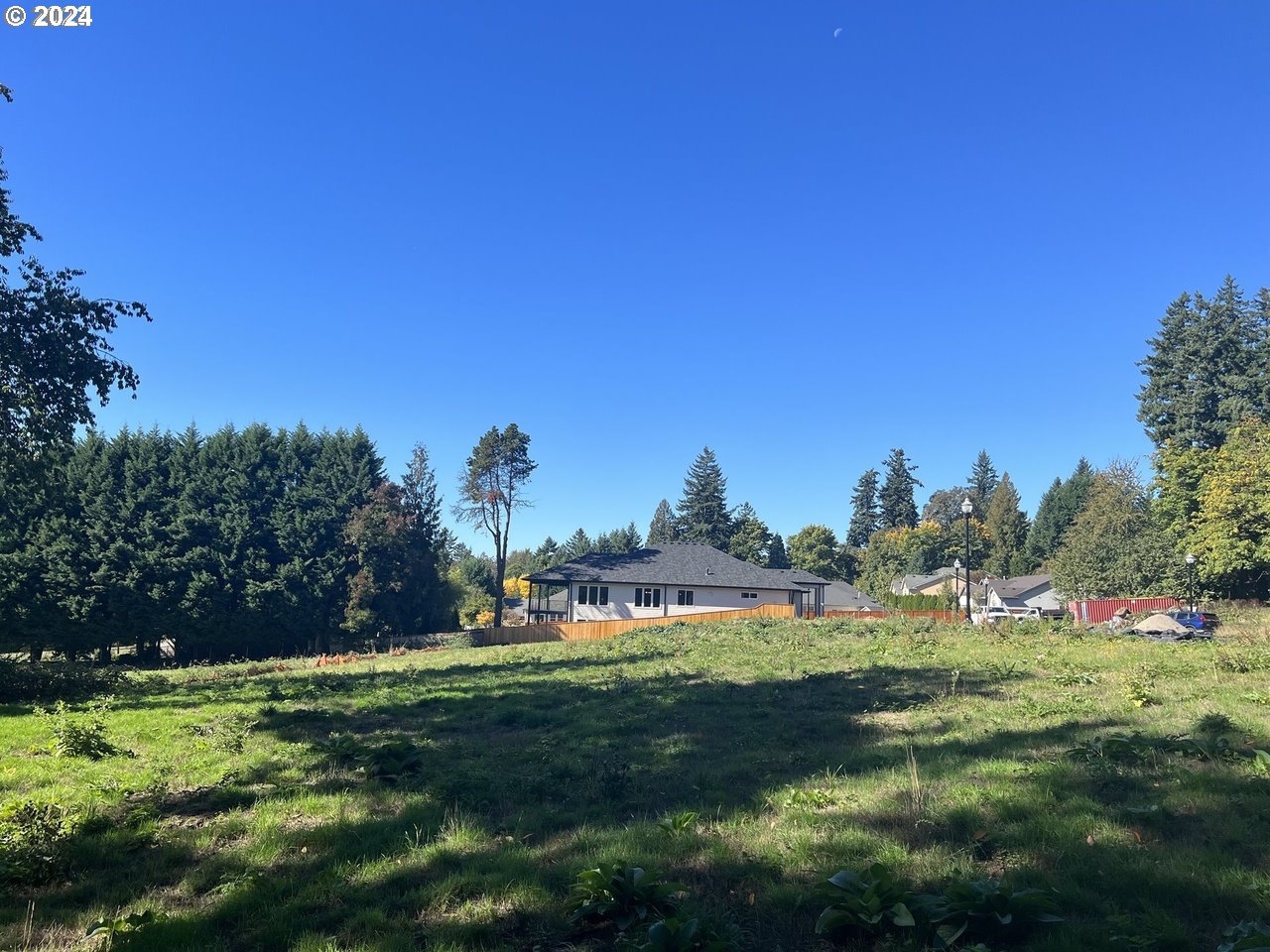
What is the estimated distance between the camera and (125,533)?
120 feet

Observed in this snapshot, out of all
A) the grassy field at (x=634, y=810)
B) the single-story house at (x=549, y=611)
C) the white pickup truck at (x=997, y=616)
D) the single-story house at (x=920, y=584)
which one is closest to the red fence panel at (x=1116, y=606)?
the white pickup truck at (x=997, y=616)

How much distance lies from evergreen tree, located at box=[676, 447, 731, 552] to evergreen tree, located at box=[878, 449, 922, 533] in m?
33.5

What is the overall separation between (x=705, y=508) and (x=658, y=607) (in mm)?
41428

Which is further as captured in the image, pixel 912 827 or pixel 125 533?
pixel 125 533

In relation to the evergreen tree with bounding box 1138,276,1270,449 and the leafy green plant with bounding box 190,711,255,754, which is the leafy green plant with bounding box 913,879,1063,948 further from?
the evergreen tree with bounding box 1138,276,1270,449

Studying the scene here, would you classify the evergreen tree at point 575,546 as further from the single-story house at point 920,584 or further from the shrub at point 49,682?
the shrub at point 49,682

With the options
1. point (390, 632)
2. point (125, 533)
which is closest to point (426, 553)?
point (390, 632)

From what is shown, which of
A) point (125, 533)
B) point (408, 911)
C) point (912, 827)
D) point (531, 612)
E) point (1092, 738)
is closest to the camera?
point (408, 911)

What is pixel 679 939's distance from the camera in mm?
3920

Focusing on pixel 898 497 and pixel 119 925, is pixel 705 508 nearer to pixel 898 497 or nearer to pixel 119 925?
pixel 898 497

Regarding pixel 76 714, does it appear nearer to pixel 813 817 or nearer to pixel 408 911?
A: pixel 408 911

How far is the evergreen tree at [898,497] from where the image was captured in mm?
109562

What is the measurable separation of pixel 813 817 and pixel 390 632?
41.0m

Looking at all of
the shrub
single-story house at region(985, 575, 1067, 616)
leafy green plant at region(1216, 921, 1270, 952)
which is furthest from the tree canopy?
single-story house at region(985, 575, 1067, 616)
